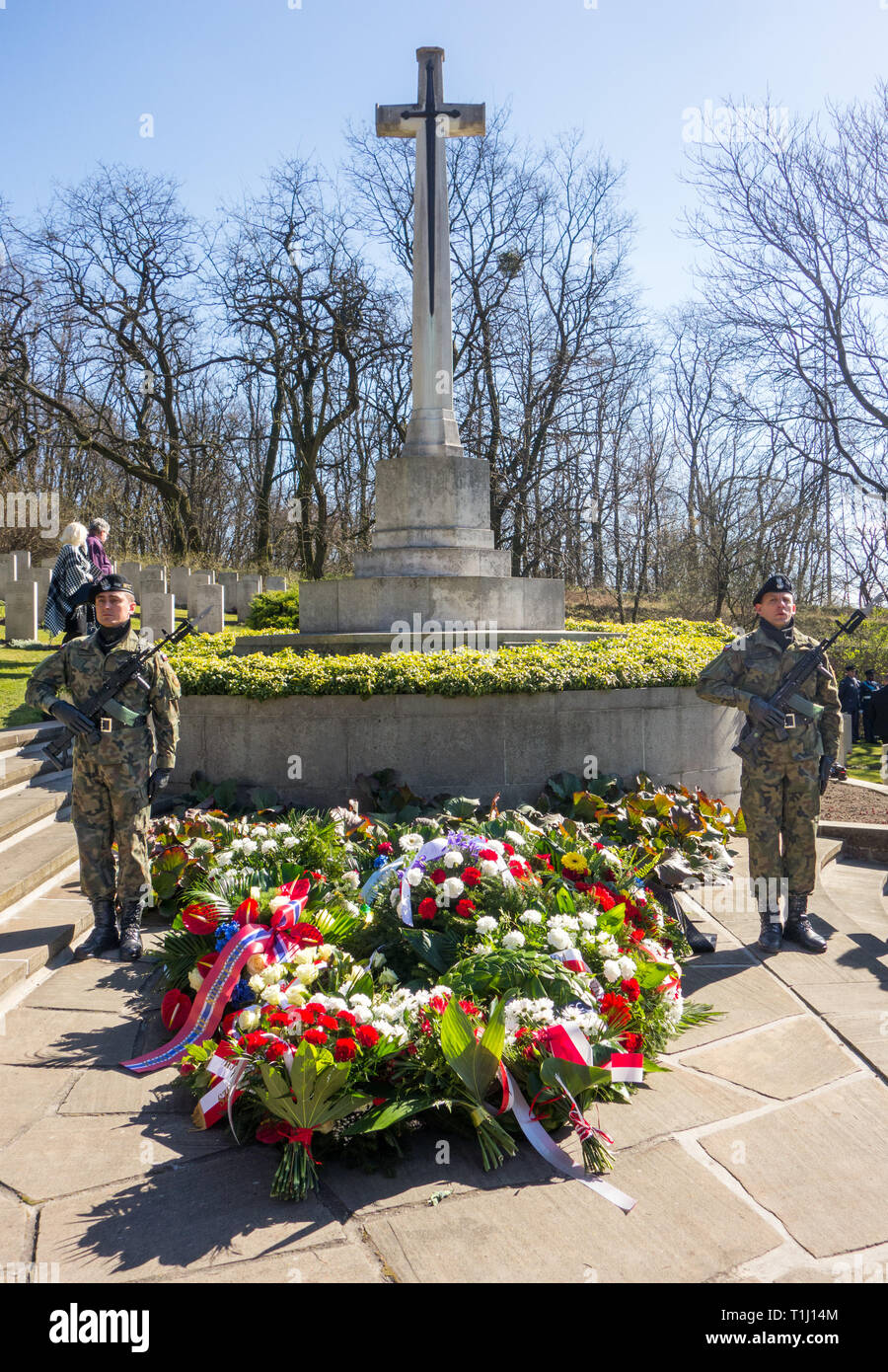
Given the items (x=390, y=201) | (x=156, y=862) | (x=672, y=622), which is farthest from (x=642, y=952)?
(x=390, y=201)

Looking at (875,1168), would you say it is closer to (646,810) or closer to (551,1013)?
(551,1013)

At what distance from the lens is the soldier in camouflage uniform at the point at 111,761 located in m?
4.99

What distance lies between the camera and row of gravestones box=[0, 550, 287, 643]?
50.0 feet

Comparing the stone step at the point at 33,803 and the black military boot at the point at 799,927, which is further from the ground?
the stone step at the point at 33,803

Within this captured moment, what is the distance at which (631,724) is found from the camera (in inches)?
293

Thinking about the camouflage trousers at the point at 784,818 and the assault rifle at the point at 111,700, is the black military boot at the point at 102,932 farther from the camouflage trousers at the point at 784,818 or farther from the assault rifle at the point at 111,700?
the camouflage trousers at the point at 784,818

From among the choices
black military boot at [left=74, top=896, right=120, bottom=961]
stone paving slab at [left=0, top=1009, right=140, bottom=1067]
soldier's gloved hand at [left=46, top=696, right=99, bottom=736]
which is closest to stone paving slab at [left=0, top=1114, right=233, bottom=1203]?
stone paving slab at [left=0, top=1009, right=140, bottom=1067]

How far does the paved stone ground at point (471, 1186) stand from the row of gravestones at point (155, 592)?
8.18 m

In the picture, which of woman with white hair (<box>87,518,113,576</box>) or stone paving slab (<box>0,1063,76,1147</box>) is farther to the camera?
woman with white hair (<box>87,518,113,576</box>)

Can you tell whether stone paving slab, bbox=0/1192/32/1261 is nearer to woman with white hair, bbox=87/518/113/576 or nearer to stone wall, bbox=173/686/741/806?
stone wall, bbox=173/686/741/806

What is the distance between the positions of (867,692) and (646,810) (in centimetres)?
1299

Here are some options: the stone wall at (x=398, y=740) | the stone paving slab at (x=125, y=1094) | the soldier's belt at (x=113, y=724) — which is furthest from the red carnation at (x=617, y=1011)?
the stone wall at (x=398, y=740)

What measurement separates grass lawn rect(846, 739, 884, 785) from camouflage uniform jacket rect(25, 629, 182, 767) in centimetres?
951

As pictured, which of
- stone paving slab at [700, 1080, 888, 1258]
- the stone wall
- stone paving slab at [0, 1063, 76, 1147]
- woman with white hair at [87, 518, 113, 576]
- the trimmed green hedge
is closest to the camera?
stone paving slab at [700, 1080, 888, 1258]
